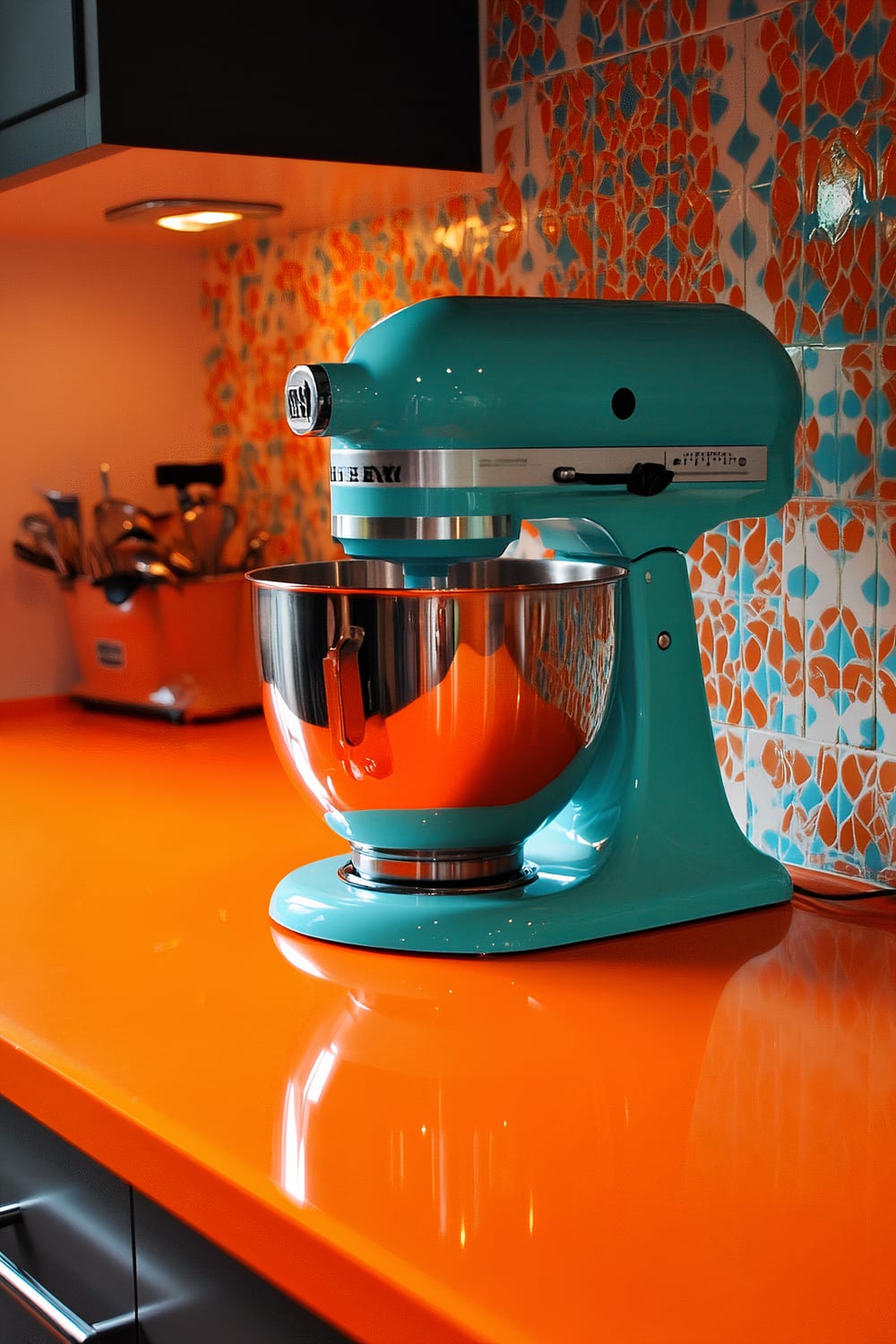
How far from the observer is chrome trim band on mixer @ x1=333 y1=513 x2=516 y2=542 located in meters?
0.97

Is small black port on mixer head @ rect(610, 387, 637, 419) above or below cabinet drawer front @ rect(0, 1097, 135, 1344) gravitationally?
above

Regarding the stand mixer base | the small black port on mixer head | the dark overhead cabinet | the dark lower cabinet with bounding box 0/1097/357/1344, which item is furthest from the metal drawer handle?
the dark overhead cabinet

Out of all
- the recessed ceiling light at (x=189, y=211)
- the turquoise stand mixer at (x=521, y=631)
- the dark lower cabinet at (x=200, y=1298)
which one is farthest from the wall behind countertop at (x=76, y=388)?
the dark lower cabinet at (x=200, y=1298)

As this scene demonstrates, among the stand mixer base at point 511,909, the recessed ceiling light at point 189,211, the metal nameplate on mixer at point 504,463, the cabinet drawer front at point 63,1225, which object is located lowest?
the cabinet drawer front at point 63,1225

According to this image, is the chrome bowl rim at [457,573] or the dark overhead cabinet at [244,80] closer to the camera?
the chrome bowl rim at [457,573]

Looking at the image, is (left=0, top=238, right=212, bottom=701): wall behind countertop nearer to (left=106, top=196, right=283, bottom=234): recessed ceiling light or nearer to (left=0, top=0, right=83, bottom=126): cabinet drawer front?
(left=106, top=196, right=283, bottom=234): recessed ceiling light

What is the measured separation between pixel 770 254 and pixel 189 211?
74 centimetres

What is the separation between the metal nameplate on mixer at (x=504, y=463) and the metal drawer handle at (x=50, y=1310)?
522 mm

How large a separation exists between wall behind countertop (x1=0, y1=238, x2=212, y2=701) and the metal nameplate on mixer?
3.55ft

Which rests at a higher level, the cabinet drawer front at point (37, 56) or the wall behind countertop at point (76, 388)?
the cabinet drawer front at point (37, 56)

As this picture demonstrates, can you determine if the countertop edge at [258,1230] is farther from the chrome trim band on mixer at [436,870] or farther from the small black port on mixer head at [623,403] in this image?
the small black port on mixer head at [623,403]

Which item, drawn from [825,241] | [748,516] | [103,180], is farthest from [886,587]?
[103,180]

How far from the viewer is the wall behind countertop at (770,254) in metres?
1.15

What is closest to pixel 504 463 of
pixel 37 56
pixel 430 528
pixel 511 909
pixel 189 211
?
pixel 430 528
